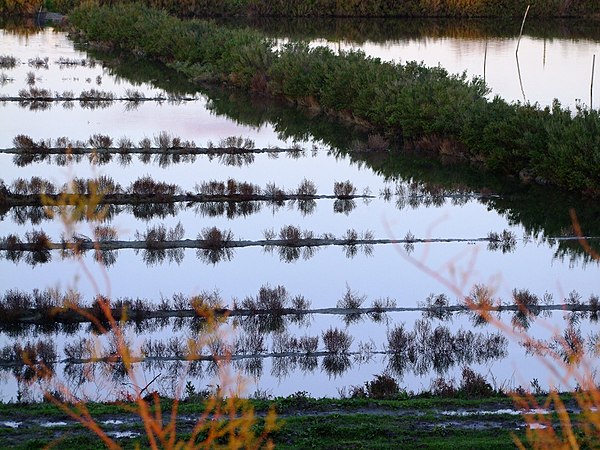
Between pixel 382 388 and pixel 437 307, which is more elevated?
pixel 382 388

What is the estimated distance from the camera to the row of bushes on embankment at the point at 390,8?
176 ft

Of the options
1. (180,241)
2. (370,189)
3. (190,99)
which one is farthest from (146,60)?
(180,241)

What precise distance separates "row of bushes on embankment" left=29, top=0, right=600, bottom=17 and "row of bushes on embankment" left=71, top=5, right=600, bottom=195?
1773cm

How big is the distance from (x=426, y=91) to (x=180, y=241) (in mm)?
9285

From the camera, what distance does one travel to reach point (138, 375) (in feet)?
29.7

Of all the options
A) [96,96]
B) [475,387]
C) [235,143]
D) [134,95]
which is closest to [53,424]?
[475,387]

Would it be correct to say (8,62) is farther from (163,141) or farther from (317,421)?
(317,421)

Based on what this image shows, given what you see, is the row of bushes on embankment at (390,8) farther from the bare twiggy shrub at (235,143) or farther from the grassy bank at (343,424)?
the grassy bank at (343,424)

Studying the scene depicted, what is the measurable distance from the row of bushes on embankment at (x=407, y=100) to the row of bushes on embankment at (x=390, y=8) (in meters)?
17.7

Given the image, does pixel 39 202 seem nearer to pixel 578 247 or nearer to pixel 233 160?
pixel 233 160

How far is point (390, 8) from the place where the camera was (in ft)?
182

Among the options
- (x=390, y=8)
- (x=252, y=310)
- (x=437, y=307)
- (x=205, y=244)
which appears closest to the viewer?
(x=252, y=310)

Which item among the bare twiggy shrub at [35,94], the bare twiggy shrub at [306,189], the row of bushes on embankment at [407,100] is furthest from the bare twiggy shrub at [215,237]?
the bare twiggy shrub at [35,94]

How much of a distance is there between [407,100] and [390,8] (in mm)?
35383
